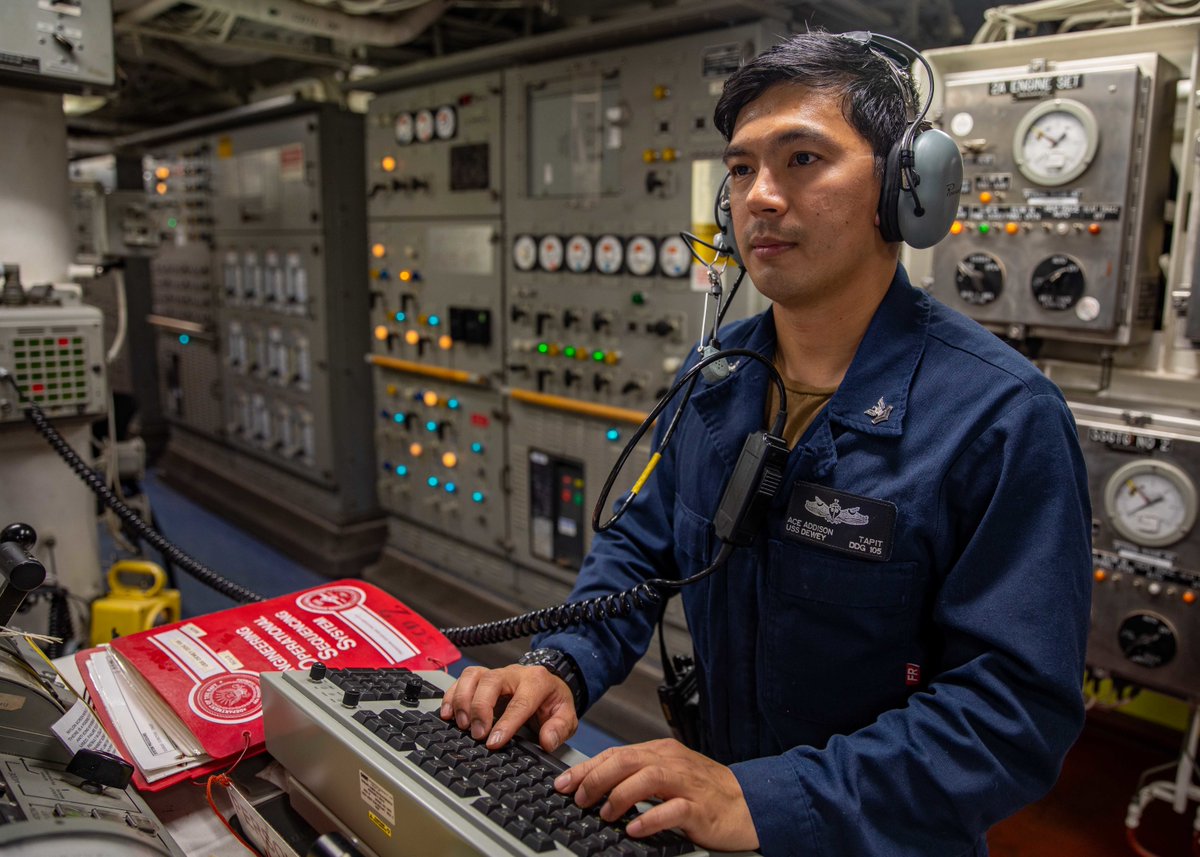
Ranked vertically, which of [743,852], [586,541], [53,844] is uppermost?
[53,844]

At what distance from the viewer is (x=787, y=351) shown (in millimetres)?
1339

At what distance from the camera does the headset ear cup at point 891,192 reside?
1.17m

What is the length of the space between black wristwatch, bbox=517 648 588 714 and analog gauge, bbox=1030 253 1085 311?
1.93 meters

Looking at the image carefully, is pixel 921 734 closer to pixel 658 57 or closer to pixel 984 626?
pixel 984 626

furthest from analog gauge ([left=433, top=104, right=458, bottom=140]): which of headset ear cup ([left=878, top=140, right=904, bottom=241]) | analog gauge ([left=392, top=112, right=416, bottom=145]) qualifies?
headset ear cup ([left=878, top=140, right=904, bottom=241])

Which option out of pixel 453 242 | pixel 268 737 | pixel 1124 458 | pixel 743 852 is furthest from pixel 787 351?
pixel 453 242

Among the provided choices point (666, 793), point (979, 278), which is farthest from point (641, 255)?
point (666, 793)

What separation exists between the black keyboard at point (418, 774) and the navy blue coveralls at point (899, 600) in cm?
22

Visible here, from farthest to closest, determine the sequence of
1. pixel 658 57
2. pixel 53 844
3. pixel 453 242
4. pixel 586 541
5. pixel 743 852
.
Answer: pixel 453 242, pixel 586 541, pixel 658 57, pixel 743 852, pixel 53 844

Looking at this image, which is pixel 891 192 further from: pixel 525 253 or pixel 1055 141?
pixel 525 253

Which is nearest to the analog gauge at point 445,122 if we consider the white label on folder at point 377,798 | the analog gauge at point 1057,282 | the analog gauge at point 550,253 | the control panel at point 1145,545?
the analog gauge at point 550,253

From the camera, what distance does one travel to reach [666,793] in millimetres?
917

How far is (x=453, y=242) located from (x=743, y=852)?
346 centimetres

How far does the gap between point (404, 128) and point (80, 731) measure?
3646 millimetres
